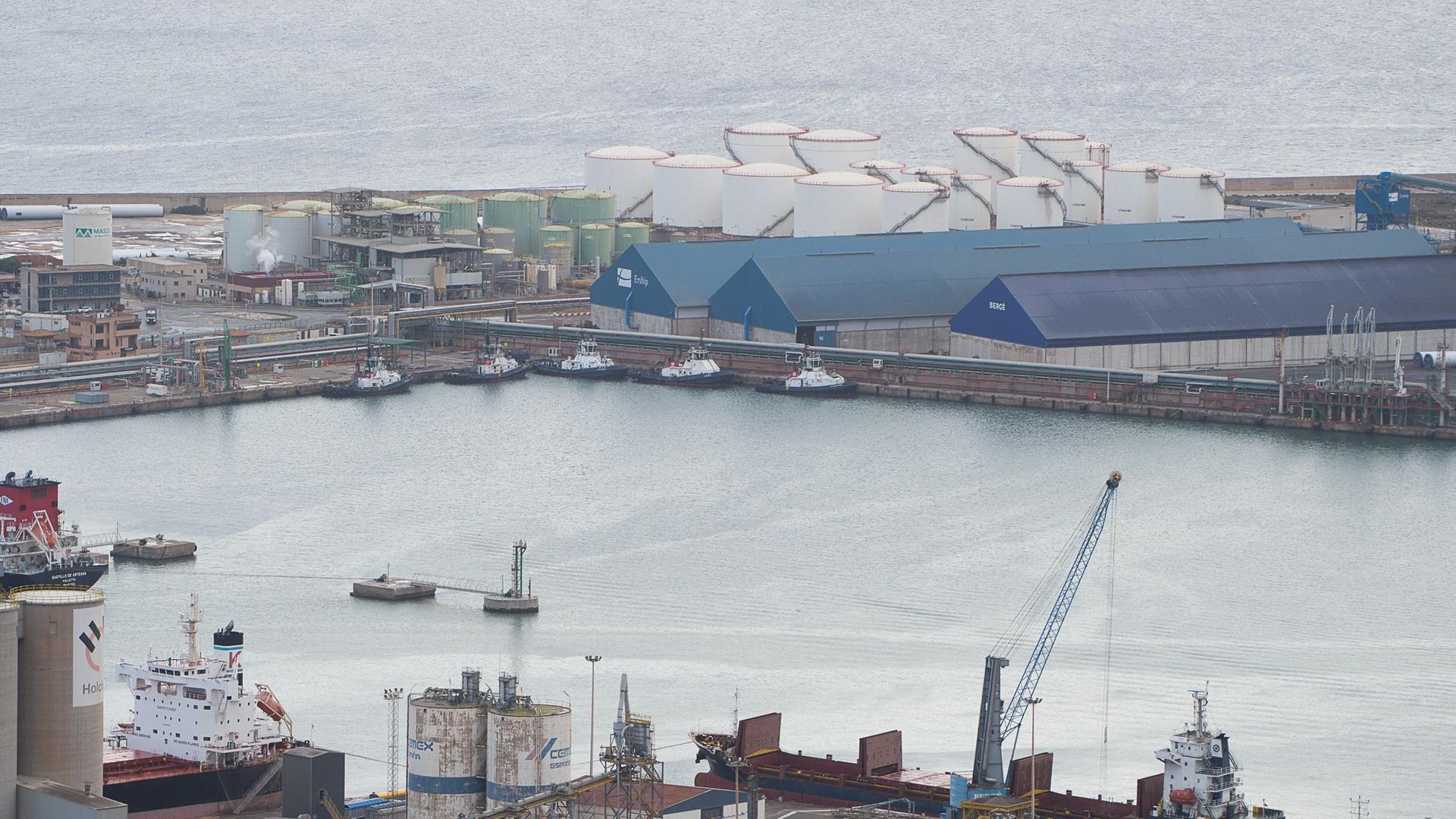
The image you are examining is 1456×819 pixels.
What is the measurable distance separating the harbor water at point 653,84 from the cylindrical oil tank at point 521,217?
2483 centimetres

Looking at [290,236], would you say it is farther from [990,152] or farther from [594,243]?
[990,152]

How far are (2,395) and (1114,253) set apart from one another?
20562 millimetres

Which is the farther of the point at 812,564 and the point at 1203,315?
the point at 1203,315

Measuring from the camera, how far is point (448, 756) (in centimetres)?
2278

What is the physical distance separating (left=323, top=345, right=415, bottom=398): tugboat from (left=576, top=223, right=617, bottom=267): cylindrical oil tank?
43.6 feet

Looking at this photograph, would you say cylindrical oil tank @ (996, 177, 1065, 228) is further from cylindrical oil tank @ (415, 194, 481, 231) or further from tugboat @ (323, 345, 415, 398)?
tugboat @ (323, 345, 415, 398)

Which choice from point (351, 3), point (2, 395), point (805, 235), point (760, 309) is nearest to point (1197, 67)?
point (351, 3)

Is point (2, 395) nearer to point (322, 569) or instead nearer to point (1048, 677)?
point (322, 569)

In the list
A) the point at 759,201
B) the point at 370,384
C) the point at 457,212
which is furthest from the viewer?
the point at 457,212

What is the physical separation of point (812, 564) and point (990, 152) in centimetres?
3300

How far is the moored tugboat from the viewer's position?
167ft

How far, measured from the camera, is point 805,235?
64.2m

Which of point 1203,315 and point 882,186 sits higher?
point 882,186

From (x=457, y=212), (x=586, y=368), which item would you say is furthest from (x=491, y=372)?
(x=457, y=212)
